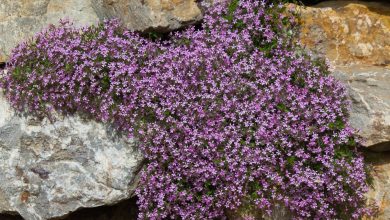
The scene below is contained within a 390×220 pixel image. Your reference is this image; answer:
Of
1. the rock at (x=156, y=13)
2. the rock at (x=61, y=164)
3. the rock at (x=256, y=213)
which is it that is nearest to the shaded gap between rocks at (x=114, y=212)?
the rock at (x=61, y=164)

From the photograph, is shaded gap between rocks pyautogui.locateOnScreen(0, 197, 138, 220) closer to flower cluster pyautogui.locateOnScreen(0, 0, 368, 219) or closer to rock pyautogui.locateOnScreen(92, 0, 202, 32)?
flower cluster pyautogui.locateOnScreen(0, 0, 368, 219)

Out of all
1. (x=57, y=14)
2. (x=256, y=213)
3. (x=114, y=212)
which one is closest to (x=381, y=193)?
(x=256, y=213)

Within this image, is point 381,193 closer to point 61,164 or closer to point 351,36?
point 351,36

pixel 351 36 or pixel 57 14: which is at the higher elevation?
pixel 57 14

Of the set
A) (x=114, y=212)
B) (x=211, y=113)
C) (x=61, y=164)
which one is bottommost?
(x=114, y=212)

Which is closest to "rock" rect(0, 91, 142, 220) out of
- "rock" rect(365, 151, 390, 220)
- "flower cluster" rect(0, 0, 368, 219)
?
"flower cluster" rect(0, 0, 368, 219)
